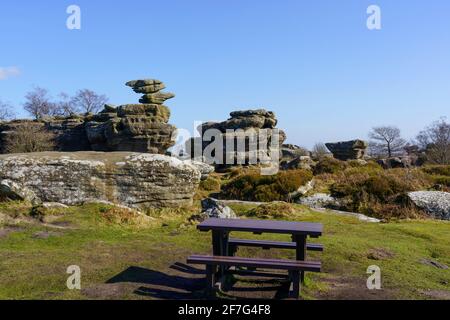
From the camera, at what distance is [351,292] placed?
6.14m

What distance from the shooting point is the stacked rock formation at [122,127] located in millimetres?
38719

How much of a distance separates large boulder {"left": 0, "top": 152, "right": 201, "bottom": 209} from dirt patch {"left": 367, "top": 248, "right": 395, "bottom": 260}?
639 cm

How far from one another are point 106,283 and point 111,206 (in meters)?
5.51

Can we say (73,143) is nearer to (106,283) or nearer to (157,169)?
(157,169)

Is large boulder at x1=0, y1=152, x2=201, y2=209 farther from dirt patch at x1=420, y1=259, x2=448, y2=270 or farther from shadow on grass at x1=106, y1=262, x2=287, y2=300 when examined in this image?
dirt patch at x1=420, y1=259, x2=448, y2=270

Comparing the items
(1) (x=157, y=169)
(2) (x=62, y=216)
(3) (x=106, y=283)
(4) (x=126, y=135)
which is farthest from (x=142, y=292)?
(4) (x=126, y=135)

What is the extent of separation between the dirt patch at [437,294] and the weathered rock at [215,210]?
21.1ft

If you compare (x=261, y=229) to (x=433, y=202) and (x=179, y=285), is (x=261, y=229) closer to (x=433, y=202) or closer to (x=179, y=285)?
(x=179, y=285)

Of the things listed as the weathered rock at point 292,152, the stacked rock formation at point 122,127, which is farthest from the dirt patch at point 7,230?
the weathered rock at point 292,152

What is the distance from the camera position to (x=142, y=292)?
234 inches

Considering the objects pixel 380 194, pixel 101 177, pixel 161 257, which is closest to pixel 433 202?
pixel 380 194

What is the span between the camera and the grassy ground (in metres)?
6.12

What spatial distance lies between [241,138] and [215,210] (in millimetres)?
30400

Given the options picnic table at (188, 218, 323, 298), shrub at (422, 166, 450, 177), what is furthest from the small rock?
shrub at (422, 166, 450, 177)
